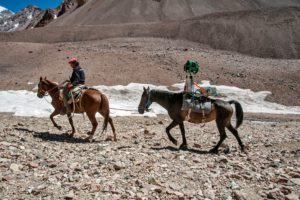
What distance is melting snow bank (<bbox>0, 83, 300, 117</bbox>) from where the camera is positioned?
70.5 feet

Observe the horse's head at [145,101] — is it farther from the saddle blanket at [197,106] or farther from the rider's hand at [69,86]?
the rider's hand at [69,86]

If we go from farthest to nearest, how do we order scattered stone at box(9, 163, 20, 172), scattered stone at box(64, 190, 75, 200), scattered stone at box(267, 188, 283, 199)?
1. scattered stone at box(9, 163, 20, 172)
2. scattered stone at box(267, 188, 283, 199)
3. scattered stone at box(64, 190, 75, 200)

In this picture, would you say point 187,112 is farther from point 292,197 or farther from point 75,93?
point 292,197

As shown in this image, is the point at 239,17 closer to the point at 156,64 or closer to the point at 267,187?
the point at 156,64

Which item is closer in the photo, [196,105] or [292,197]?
[292,197]

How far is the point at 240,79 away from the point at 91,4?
3590 inches

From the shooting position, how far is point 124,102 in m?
26.1

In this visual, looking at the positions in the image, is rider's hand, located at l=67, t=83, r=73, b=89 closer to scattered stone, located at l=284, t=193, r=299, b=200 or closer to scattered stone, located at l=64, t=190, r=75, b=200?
scattered stone, located at l=64, t=190, r=75, b=200

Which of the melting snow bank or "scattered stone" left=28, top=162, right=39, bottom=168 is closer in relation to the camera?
"scattered stone" left=28, top=162, right=39, bottom=168

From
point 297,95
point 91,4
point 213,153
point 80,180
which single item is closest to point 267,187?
point 213,153

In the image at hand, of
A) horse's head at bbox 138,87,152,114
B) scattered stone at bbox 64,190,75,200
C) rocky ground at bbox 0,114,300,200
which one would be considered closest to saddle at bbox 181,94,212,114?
horse's head at bbox 138,87,152,114

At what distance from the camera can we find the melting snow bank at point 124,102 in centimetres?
2150

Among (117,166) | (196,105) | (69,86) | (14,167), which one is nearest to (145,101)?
(196,105)

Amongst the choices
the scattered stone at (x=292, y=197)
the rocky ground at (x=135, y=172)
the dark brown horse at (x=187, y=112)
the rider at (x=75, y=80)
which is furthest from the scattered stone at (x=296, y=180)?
the rider at (x=75, y=80)
